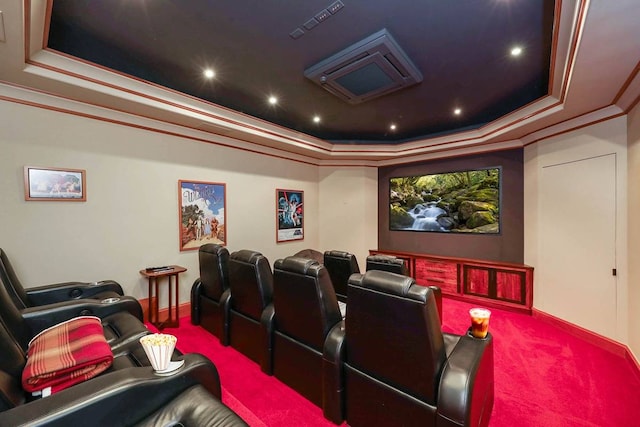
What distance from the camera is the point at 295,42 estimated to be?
2.22 metres

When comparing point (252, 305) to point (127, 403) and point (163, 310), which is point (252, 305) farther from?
point (163, 310)

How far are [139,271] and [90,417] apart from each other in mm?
2621

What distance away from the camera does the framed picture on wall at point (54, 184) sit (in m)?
2.55

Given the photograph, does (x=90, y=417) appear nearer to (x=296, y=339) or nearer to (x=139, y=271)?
(x=296, y=339)

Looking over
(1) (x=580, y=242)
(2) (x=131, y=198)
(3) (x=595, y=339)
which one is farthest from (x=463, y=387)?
(2) (x=131, y=198)

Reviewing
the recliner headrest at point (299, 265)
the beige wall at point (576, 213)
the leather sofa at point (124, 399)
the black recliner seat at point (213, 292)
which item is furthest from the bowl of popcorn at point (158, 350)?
the beige wall at point (576, 213)

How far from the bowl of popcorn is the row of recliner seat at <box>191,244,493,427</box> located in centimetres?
89

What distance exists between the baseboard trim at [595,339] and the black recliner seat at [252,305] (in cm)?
336

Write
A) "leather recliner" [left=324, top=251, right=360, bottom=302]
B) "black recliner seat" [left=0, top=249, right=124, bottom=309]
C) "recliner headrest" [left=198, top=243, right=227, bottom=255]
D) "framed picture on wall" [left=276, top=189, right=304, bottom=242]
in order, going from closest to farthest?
"black recliner seat" [left=0, top=249, right=124, bottom=309], "recliner headrest" [left=198, top=243, right=227, bottom=255], "leather recliner" [left=324, top=251, right=360, bottom=302], "framed picture on wall" [left=276, top=189, right=304, bottom=242]

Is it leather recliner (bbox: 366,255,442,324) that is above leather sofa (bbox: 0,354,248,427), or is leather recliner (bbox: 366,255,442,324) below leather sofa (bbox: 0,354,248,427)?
above

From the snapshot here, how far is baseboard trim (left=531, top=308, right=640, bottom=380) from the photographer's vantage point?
255cm

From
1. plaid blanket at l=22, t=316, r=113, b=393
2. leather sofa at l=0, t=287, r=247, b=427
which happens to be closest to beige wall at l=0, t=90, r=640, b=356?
plaid blanket at l=22, t=316, r=113, b=393

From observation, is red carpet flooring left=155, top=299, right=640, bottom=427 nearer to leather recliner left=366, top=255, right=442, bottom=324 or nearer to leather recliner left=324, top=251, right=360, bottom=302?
leather recliner left=366, top=255, right=442, bottom=324

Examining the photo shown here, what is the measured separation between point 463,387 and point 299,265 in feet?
3.82
